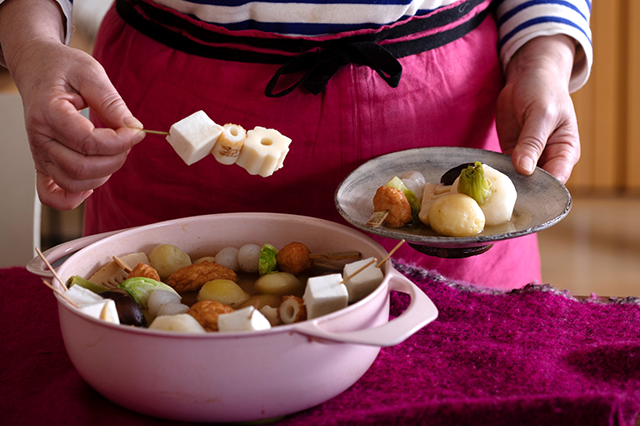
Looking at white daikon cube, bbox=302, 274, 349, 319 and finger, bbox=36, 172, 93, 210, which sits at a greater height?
finger, bbox=36, 172, 93, 210

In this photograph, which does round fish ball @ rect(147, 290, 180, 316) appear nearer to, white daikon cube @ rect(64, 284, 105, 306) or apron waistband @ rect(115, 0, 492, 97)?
white daikon cube @ rect(64, 284, 105, 306)

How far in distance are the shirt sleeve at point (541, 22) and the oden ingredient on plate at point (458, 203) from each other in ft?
1.20

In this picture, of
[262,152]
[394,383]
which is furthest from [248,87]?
[394,383]

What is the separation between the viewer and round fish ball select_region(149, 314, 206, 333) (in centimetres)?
58

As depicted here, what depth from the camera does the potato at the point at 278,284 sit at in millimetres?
744

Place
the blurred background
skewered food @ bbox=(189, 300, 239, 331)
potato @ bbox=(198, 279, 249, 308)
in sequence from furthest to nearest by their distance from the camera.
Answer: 1. the blurred background
2. potato @ bbox=(198, 279, 249, 308)
3. skewered food @ bbox=(189, 300, 239, 331)

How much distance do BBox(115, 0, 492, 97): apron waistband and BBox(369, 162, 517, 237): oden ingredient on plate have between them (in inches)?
7.4

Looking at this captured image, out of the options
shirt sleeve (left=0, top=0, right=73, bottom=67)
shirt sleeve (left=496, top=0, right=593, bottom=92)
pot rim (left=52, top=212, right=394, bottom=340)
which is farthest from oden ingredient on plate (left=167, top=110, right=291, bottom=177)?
shirt sleeve (left=496, top=0, right=593, bottom=92)

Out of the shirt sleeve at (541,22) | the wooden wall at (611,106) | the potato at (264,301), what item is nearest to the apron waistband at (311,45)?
the shirt sleeve at (541,22)

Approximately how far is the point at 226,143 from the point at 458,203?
31 centimetres

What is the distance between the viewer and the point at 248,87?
94 cm

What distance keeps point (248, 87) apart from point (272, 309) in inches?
16.7

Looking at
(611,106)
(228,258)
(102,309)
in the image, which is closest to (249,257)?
(228,258)

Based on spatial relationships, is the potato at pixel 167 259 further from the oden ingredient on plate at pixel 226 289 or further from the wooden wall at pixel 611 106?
the wooden wall at pixel 611 106
